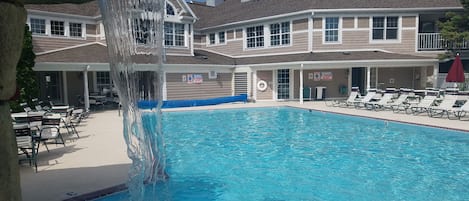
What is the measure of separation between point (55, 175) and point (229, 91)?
57.7 feet

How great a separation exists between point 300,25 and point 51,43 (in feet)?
49.5

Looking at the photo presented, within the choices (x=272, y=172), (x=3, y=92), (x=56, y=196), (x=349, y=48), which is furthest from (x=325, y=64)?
(x=3, y=92)

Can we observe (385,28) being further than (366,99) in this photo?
Yes

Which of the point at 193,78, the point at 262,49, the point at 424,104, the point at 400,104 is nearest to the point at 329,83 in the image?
the point at 262,49

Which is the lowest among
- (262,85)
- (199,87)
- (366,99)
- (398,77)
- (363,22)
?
(366,99)

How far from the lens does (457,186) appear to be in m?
6.45

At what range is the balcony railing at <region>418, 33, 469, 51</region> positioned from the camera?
2116 cm

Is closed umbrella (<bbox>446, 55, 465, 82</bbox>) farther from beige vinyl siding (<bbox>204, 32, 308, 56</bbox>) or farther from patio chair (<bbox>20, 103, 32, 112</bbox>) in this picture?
Answer: patio chair (<bbox>20, 103, 32, 112</bbox>)

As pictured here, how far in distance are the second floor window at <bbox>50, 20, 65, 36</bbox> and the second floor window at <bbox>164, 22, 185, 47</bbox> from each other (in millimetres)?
5991

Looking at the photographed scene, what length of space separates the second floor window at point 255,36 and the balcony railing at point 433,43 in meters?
10.3

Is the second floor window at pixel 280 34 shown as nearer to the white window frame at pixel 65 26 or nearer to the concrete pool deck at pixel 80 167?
the white window frame at pixel 65 26

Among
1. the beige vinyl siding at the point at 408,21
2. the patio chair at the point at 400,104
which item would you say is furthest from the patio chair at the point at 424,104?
the beige vinyl siding at the point at 408,21

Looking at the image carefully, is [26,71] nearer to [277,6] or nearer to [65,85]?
[65,85]

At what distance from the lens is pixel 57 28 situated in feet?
64.6
